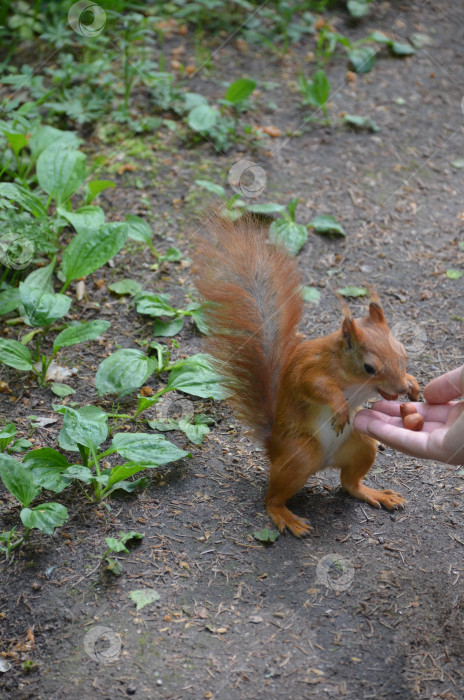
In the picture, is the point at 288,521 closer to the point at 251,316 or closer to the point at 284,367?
the point at 284,367

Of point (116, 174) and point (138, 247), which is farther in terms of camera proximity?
point (116, 174)

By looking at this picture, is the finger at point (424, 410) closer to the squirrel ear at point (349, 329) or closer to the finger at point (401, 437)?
the finger at point (401, 437)

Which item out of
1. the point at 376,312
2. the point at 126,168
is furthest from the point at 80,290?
the point at 376,312

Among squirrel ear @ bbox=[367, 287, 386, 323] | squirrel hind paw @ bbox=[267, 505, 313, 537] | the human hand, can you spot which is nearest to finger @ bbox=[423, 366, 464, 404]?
the human hand

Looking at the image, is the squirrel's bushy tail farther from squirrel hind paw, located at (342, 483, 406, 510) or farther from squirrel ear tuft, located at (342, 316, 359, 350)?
squirrel hind paw, located at (342, 483, 406, 510)

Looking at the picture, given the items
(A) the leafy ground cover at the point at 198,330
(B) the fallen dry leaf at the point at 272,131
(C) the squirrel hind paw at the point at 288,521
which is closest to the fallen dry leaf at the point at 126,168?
(A) the leafy ground cover at the point at 198,330

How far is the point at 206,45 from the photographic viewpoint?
472cm

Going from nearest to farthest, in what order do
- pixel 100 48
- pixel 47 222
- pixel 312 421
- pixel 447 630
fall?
pixel 447 630 < pixel 312 421 < pixel 47 222 < pixel 100 48

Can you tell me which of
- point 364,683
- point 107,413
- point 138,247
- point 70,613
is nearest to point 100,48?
point 138,247

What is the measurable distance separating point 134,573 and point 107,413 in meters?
0.62

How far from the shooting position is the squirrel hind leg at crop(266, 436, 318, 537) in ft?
7.04

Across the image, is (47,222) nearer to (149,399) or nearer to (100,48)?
(149,399)

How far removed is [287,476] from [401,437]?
1.13 ft

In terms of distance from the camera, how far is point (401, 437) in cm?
206
